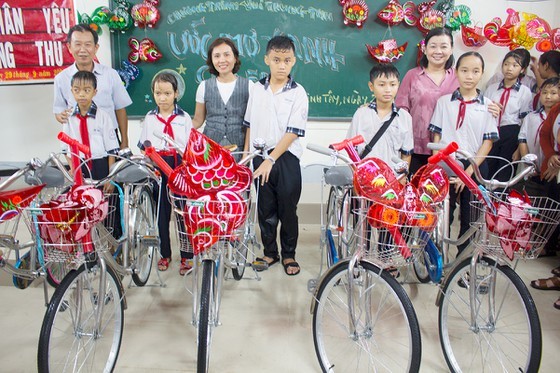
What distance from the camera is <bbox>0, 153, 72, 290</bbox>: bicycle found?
167 cm

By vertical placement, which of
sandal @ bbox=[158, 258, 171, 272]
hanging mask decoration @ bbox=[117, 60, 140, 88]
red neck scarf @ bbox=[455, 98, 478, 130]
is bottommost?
sandal @ bbox=[158, 258, 171, 272]

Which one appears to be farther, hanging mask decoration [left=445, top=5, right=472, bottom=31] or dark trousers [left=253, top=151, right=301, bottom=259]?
hanging mask decoration [left=445, top=5, right=472, bottom=31]

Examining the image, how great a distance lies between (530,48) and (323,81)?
1.81m

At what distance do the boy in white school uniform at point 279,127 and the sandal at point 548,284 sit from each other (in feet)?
4.96

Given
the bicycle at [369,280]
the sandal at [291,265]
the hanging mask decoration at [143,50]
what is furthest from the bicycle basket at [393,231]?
the hanging mask decoration at [143,50]

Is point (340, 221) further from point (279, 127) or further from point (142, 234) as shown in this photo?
point (142, 234)

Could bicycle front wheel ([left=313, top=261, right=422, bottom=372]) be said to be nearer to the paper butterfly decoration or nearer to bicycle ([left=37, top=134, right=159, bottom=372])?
bicycle ([left=37, top=134, right=159, bottom=372])

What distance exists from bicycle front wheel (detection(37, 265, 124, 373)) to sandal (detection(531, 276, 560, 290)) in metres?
2.39

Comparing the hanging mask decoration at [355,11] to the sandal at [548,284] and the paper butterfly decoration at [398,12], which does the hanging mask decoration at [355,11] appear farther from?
the sandal at [548,284]

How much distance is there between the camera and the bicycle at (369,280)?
5.10 feet

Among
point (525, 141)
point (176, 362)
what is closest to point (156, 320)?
point (176, 362)

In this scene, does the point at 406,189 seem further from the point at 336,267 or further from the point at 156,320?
the point at 156,320

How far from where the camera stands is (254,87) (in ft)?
8.63

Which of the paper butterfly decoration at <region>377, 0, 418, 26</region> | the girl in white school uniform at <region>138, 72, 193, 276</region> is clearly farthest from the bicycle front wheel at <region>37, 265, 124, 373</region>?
the paper butterfly decoration at <region>377, 0, 418, 26</region>
